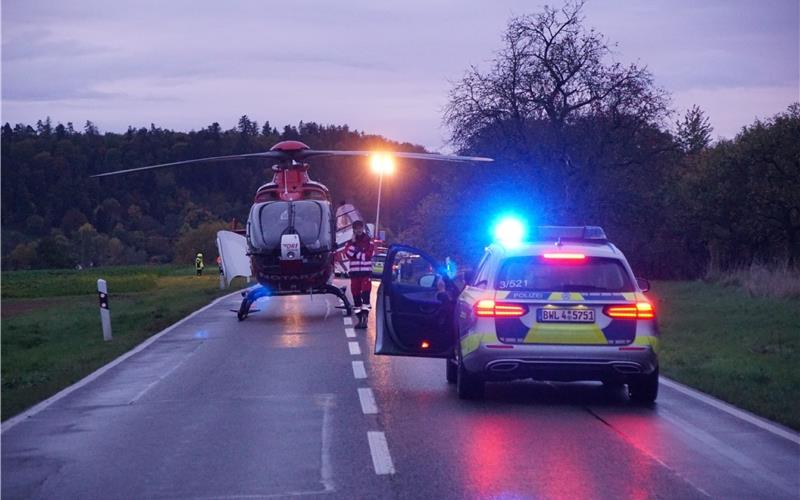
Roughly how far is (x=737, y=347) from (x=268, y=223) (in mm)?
11074

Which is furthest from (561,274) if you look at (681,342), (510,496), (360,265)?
(360,265)

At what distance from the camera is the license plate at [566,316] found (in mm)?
10523

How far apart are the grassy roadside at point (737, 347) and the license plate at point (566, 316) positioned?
2.01 m

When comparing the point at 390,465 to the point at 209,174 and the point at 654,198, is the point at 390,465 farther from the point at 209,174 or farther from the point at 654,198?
the point at 209,174

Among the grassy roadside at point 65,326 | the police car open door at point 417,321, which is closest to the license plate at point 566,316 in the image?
the police car open door at point 417,321

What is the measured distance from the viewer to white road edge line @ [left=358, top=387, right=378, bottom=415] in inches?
423

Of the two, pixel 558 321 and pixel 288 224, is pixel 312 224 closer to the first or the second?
pixel 288 224

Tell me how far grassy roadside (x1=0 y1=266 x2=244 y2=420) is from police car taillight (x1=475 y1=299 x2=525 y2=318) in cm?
495

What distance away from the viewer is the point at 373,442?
29.6 ft

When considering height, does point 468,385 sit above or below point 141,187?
below

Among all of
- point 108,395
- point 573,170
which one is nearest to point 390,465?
point 108,395

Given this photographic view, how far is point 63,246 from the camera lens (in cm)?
8119

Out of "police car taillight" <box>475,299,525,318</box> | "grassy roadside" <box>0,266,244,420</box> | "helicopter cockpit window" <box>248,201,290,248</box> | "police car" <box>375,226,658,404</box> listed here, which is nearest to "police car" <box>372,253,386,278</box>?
"helicopter cockpit window" <box>248,201,290,248</box>

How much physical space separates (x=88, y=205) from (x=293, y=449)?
99.8 meters
